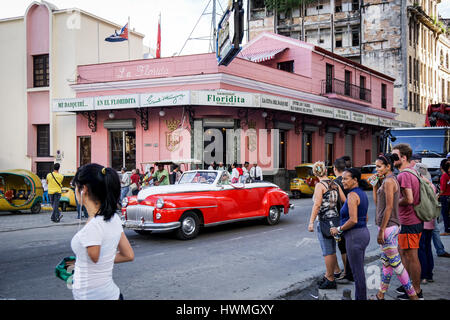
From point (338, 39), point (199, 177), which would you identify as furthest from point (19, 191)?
point (338, 39)

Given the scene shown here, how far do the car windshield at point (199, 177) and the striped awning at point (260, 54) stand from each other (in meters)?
16.9

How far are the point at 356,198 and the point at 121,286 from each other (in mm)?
3359

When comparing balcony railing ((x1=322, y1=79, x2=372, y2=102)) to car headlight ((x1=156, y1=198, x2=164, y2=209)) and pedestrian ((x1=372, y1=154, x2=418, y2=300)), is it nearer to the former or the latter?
car headlight ((x1=156, y1=198, x2=164, y2=209))

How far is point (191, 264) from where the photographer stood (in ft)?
23.4

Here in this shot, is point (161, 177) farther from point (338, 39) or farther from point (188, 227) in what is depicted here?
point (338, 39)

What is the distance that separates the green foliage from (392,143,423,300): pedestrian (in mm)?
40862

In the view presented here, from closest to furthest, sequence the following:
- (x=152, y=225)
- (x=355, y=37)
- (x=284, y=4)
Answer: (x=152, y=225)
(x=355, y=37)
(x=284, y=4)

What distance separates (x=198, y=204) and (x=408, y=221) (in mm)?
5252

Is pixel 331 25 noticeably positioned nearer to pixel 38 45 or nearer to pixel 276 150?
pixel 276 150

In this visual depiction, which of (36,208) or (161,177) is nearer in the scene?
(161,177)

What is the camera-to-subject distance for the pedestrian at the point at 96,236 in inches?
106

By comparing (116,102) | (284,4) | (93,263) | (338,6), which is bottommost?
(93,263)

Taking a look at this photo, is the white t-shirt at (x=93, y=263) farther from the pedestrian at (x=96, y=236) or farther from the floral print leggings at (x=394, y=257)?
the floral print leggings at (x=394, y=257)
